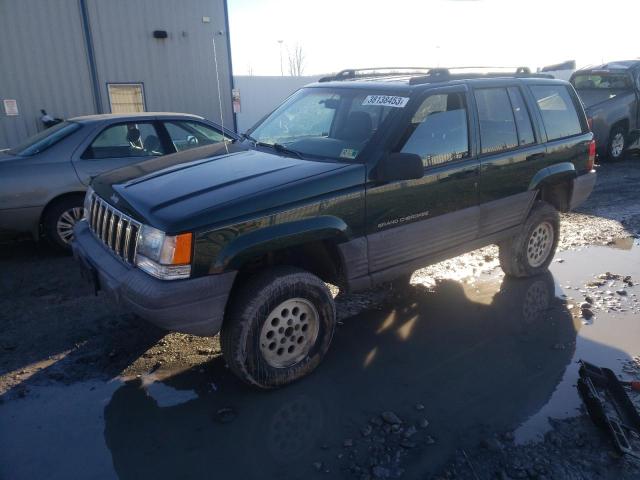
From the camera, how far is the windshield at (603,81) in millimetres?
11609

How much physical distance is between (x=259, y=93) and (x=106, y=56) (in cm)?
1016

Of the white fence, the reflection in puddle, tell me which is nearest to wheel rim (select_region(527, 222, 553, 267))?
the reflection in puddle

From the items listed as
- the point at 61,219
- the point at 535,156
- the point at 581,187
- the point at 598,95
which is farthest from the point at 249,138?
the point at 598,95

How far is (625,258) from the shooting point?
5695mm

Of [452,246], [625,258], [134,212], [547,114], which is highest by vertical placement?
[547,114]

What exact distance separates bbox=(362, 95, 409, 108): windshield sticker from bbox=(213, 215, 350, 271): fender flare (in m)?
1.07

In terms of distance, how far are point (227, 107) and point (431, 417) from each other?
11563mm

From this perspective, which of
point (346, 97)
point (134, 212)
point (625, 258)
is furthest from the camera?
point (625, 258)

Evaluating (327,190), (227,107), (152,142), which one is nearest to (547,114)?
(327,190)

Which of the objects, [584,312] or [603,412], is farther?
[584,312]

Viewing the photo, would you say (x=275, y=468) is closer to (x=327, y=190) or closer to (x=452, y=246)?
(x=327, y=190)

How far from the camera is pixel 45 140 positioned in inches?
229

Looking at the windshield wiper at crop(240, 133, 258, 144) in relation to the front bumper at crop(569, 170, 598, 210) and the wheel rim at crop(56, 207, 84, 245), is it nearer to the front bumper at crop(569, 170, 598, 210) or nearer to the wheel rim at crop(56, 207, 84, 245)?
the wheel rim at crop(56, 207, 84, 245)

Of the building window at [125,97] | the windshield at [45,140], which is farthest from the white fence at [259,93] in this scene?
the windshield at [45,140]
